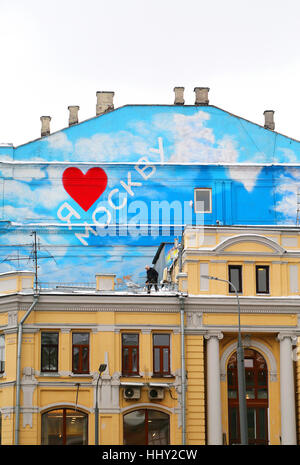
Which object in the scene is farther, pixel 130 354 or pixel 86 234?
pixel 86 234

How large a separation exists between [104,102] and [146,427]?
2916 centimetres

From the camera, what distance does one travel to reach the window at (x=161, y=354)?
160ft

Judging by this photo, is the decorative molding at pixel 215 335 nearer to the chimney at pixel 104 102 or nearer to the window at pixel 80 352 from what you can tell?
the window at pixel 80 352

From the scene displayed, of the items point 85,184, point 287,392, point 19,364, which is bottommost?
point 287,392

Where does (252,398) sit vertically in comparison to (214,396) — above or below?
above

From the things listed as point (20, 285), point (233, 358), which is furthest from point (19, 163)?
point (233, 358)

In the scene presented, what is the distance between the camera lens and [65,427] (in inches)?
1863

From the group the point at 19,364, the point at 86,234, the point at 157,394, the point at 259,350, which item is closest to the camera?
the point at 19,364

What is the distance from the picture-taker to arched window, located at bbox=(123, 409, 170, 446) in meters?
47.6

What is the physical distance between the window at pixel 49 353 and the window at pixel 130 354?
327 centimetres

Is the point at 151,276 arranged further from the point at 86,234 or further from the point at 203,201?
the point at 203,201

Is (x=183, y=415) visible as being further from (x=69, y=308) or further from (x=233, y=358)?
(x=69, y=308)

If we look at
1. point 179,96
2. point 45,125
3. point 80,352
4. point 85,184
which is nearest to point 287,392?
point 80,352

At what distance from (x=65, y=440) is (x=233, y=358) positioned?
920 centimetres
